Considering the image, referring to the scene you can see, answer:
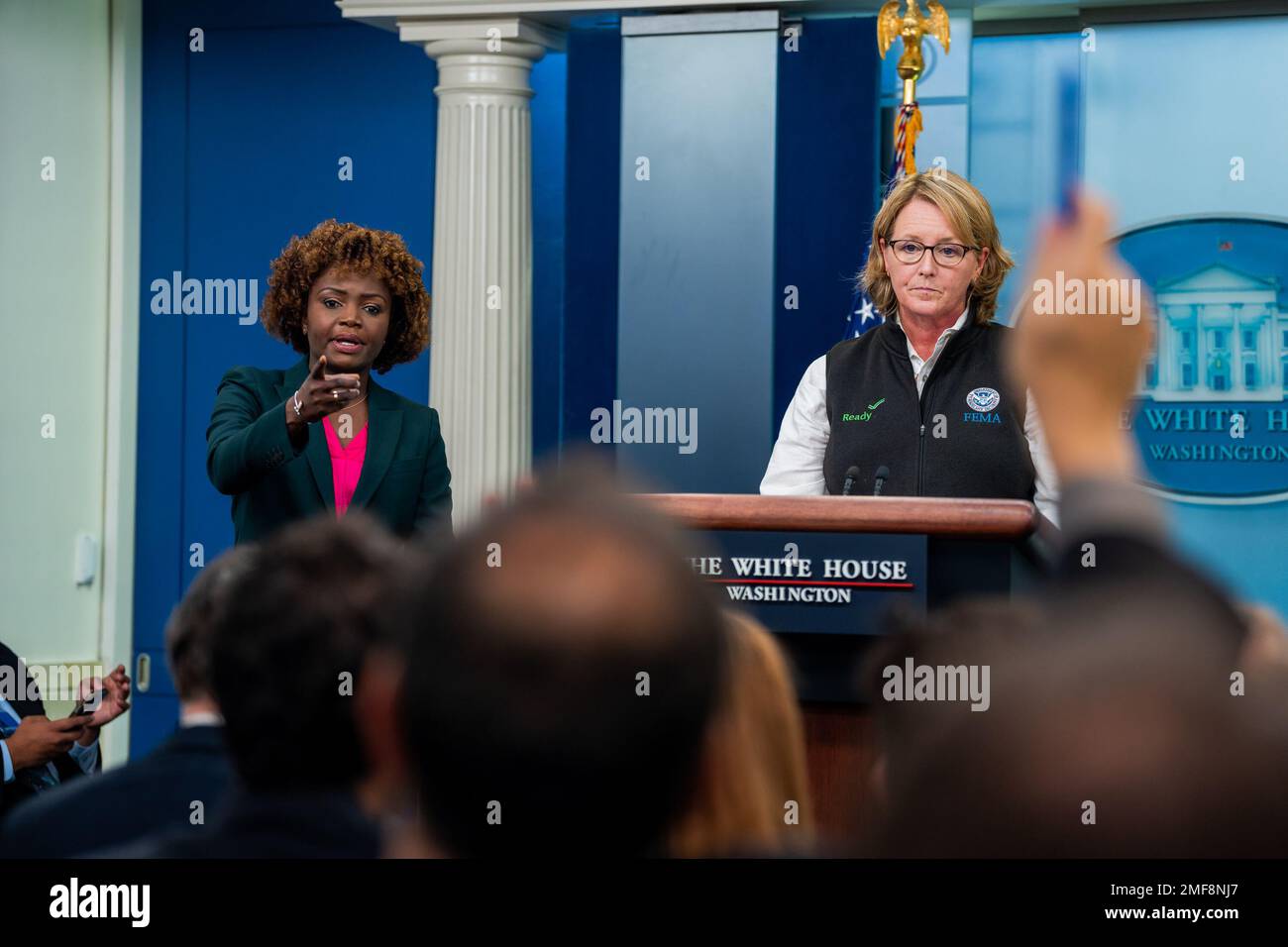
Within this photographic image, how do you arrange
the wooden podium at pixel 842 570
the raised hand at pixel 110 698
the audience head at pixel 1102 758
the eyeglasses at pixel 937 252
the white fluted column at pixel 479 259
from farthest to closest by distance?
the white fluted column at pixel 479 259 < the eyeglasses at pixel 937 252 < the raised hand at pixel 110 698 < the wooden podium at pixel 842 570 < the audience head at pixel 1102 758

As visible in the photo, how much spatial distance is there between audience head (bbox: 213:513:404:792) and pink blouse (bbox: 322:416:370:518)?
1.88 meters

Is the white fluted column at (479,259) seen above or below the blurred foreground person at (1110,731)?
above

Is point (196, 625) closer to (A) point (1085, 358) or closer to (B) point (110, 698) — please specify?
(A) point (1085, 358)

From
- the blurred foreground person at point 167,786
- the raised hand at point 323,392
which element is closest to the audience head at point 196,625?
the blurred foreground person at point 167,786

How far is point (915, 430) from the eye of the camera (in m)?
3.14

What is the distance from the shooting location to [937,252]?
3188mm

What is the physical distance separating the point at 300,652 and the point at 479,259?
4.19 meters

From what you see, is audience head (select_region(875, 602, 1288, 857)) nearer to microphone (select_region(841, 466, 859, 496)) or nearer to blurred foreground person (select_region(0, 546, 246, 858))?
blurred foreground person (select_region(0, 546, 246, 858))

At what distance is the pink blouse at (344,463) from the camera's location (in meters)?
3.00

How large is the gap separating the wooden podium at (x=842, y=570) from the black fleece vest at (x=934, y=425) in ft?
2.68

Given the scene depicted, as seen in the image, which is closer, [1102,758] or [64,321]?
[1102,758]

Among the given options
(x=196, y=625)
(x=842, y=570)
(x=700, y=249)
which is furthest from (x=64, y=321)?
(x=196, y=625)

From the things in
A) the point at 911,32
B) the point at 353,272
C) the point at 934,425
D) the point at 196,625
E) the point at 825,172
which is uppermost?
the point at 911,32

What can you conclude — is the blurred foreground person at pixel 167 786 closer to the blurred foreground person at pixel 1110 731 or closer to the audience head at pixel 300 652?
the audience head at pixel 300 652
